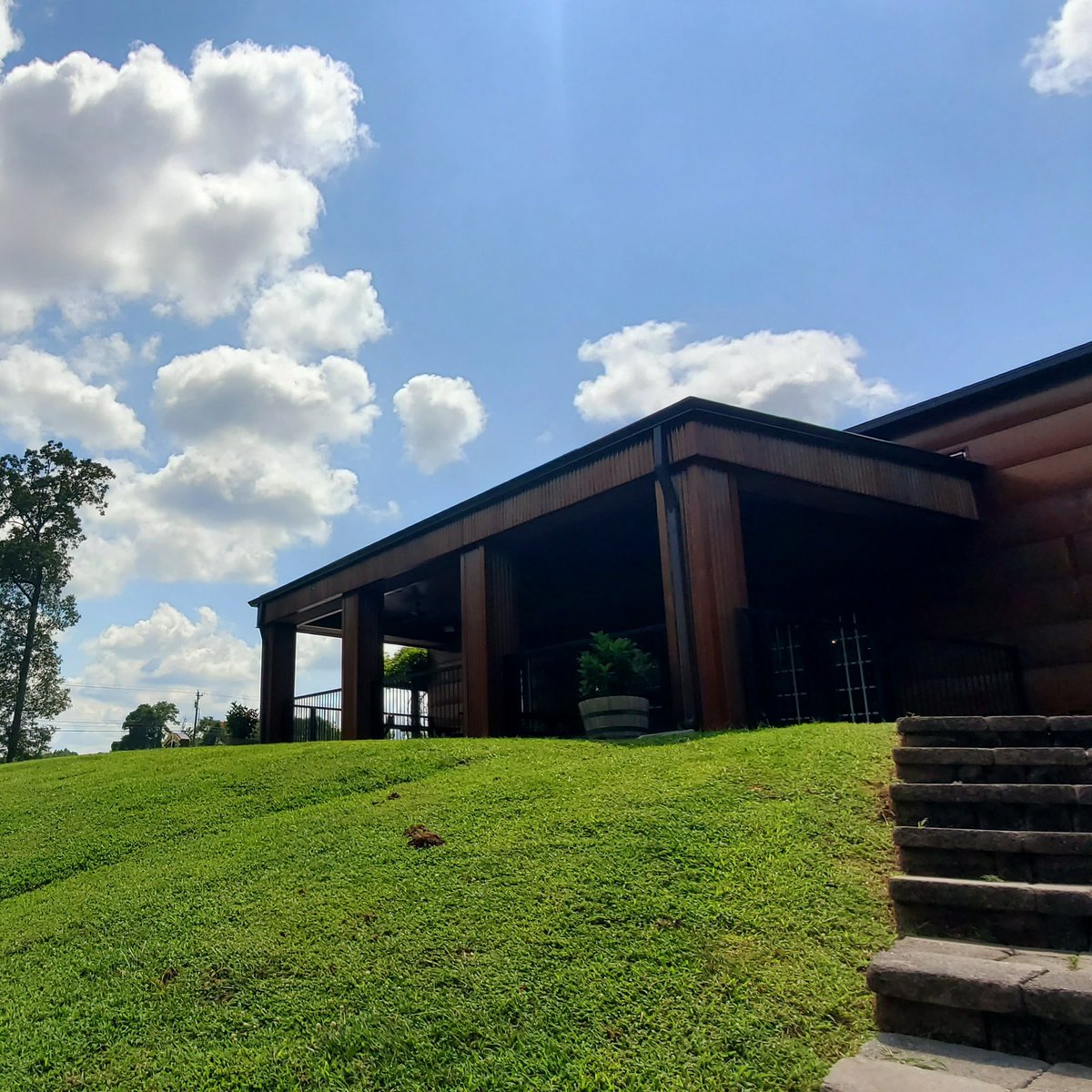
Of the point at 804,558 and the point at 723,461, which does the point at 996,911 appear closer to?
the point at 723,461

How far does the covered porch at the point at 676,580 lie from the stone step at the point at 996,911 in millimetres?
4735

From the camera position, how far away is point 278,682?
17609 millimetres

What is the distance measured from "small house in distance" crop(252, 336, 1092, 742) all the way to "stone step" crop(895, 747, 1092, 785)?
3.56 meters

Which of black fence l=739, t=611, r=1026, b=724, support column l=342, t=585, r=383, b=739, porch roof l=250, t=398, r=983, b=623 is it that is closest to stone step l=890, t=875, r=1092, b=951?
black fence l=739, t=611, r=1026, b=724

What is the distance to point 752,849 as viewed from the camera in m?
4.13

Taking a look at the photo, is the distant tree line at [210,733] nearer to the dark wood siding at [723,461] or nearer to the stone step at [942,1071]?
the dark wood siding at [723,461]

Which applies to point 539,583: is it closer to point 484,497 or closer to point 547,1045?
point 484,497

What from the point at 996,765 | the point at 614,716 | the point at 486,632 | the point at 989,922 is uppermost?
the point at 486,632

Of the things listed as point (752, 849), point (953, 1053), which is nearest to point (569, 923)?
point (752, 849)

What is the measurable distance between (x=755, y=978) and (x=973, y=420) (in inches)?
437

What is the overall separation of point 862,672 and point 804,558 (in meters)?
2.05

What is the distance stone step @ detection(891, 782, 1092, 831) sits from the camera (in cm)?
419

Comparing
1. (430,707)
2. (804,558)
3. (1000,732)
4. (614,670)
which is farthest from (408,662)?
(1000,732)

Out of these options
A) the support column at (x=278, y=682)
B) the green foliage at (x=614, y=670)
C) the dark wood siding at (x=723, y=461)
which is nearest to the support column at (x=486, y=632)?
the dark wood siding at (x=723, y=461)
